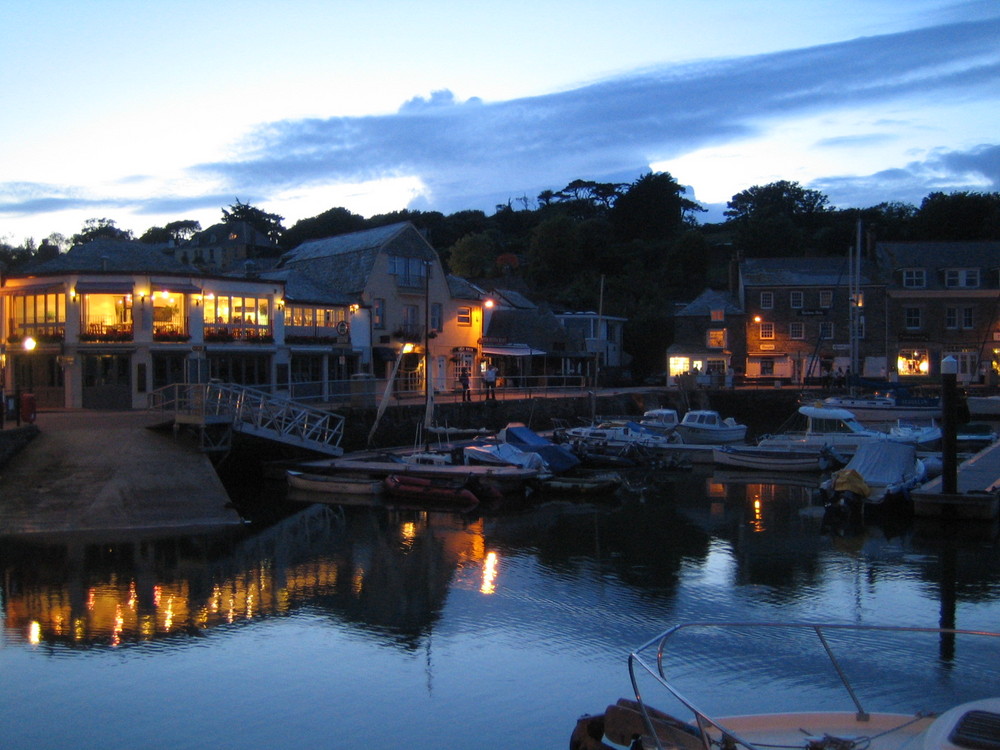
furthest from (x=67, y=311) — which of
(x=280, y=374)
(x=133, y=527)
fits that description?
(x=133, y=527)

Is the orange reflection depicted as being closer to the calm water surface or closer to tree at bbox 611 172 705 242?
the calm water surface

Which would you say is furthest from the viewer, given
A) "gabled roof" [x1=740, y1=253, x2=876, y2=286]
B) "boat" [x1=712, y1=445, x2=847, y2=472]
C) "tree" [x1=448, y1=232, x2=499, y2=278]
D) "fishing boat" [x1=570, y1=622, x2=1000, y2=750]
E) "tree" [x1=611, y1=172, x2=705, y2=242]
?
"tree" [x1=611, y1=172, x2=705, y2=242]

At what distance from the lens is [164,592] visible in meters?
19.7

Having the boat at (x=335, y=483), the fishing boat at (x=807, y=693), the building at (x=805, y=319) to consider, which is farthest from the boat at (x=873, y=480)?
the building at (x=805, y=319)

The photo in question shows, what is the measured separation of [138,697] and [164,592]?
610cm

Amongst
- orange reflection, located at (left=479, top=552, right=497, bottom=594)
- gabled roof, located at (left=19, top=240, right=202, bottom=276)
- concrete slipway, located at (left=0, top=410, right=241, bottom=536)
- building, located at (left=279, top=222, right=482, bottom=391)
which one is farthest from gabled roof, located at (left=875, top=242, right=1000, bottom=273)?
concrete slipway, located at (left=0, top=410, right=241, bottom=536)

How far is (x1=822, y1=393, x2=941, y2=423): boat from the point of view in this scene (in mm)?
49344

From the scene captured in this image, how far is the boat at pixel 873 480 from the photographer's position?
92.7ft

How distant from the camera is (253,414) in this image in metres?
32.1

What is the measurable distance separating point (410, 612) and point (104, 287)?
27423 millimetres

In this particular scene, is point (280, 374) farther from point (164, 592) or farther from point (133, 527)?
point (164, 592)

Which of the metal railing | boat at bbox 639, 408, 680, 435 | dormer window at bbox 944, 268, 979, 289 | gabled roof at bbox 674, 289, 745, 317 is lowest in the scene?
boat at bbox 639, 408, 680, 435

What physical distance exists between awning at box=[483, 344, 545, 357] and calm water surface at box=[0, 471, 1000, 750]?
30073 mm

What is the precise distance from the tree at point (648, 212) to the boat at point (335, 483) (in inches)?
3450
